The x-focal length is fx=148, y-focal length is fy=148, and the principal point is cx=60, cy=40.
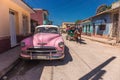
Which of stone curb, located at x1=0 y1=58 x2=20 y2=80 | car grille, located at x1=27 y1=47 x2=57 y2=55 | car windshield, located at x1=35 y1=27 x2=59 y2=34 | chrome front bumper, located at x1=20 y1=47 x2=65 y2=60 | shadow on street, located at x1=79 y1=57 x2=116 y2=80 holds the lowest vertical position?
shadow on street, located at x1=79 y1=57 x2=116 y2=80

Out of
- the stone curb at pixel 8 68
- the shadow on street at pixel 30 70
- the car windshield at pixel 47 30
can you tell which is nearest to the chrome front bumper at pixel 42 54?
the shadow on street at pixel 30 70

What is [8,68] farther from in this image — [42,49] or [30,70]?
[42,49]

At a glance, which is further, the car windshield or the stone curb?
the car windshield

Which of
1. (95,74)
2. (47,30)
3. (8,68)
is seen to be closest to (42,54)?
(8,68)

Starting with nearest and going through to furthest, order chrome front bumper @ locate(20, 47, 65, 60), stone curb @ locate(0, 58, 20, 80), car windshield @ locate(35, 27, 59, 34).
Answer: stone curb @ locate(0, 58, 20, 80) → chrome front bumper @ locate(20, 47, 65, 60) → car windshield @ locate(35, 27, 59, 34)

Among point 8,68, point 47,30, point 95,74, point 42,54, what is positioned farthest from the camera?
point 47,30

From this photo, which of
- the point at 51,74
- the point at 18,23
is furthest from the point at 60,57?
the point at 18,23

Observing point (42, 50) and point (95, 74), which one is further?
point (42, 50)

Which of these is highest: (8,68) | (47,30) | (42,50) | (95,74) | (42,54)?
(47,30)

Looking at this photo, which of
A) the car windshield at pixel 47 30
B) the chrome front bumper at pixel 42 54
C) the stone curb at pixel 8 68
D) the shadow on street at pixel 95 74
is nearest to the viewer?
the shadow on street at pixel 95 74

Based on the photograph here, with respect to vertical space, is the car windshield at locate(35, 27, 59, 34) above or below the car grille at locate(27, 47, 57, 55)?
above

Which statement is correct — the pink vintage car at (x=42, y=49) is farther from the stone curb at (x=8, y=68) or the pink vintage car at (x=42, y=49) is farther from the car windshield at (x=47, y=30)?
the car windshield at (x=47, y=30)

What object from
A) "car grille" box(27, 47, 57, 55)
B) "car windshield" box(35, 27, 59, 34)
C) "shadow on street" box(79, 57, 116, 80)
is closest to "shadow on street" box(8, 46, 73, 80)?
"car grille" box(27, 47, 57, 55)

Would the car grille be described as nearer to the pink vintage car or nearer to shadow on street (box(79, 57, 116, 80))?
the pink vintage car
